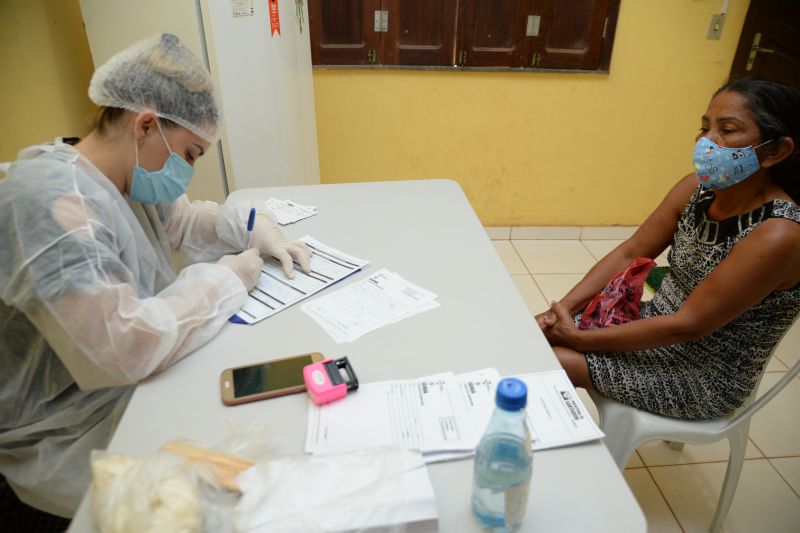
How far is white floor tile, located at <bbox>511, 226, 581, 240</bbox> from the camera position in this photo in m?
3.27

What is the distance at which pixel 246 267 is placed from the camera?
1.23 meters

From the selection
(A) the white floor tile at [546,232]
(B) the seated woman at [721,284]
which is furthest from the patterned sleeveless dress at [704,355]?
(A) the white floor tile at [546,232]

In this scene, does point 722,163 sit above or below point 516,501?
above

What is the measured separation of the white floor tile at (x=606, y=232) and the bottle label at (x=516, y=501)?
2.78 metres

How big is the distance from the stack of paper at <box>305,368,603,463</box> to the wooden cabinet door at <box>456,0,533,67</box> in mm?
2175

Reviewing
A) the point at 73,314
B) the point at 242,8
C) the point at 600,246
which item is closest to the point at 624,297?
the point at 73,314

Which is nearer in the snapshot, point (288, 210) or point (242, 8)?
point (288, 210)

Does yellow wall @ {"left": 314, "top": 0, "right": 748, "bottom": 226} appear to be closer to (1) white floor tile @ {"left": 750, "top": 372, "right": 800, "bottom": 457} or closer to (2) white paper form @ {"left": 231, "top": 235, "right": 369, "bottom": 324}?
(1) white floor tile @ {"left": 750, "top": 372, "right": 800, "bottom": 457}

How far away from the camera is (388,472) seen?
2.40ft

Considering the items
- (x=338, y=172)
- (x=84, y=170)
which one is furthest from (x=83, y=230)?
(x=338, y=172)

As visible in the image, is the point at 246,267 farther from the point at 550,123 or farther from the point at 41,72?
the point at 550,123

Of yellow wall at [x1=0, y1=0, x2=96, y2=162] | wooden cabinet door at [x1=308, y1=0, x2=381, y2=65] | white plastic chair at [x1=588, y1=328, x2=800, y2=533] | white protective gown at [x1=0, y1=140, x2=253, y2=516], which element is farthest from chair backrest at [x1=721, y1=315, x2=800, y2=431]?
wooden cabinet door at [x1=308, y1=0, x2=381, y2=65]

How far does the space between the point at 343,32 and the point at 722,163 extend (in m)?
2.01

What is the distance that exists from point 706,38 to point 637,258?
1.89 metres
